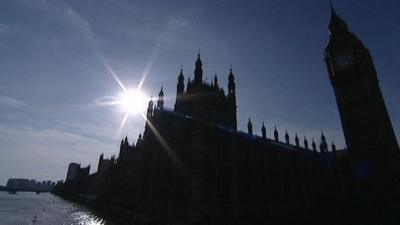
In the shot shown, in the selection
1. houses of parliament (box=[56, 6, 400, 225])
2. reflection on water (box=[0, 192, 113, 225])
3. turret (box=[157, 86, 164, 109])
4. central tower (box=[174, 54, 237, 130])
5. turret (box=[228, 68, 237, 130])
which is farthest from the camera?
turret (box=[228, 68, 237, 130])

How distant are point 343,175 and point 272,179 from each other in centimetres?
2408

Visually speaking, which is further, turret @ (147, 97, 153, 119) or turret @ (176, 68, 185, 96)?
turret @ (176, 68, 185, 96)

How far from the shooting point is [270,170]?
3944 cm

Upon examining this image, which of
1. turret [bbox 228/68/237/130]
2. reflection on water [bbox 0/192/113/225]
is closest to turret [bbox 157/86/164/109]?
turret [bbox 228/68/237/130]

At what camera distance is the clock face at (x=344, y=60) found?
153 ft

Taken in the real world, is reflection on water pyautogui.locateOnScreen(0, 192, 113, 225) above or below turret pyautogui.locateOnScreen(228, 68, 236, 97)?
below

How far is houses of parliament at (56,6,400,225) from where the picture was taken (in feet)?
104

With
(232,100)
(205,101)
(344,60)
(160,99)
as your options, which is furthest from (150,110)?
(344,60)

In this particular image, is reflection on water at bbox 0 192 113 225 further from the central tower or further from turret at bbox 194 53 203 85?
turret at bbox 194 53 203 85

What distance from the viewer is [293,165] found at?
Result: 45.3m

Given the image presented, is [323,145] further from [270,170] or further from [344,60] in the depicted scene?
[270,170]

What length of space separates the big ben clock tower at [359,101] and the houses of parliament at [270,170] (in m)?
0.15

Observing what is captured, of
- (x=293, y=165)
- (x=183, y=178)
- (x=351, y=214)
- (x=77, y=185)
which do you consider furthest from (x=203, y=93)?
(x=77, y=185)

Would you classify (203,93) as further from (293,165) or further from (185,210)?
(185,210)
